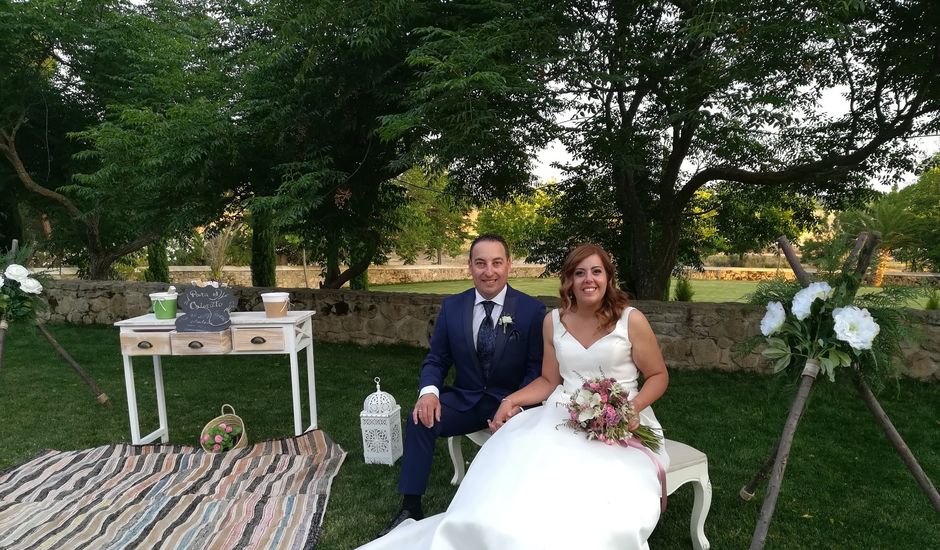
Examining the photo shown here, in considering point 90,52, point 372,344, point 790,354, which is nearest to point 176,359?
point 372,344

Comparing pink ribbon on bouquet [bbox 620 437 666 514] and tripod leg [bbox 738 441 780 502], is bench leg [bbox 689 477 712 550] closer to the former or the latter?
pink ribbon on bouquet [bbox 620 437 666 514]

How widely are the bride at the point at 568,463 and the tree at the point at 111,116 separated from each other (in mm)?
5037

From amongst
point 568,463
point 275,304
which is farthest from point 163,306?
point 568,463

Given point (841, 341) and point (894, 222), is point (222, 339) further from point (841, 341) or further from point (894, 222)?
point (894, 222)

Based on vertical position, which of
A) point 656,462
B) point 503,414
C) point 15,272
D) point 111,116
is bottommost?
point 656,462

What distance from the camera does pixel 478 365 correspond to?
144 inches

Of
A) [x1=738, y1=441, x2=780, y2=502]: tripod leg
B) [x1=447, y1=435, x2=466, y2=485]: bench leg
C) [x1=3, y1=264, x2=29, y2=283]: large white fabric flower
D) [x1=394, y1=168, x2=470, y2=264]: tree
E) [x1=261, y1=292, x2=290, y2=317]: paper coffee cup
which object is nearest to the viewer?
[x1=738, y1=441, x2=780, y2=502]: tripod leg

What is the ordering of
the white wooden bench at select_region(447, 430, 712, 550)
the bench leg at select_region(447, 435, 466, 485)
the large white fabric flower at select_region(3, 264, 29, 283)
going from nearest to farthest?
the white wooden bench at select_region(447, 430, 712, 550)
the bench leg at select_region(447, 435, 466, 485)
the large white fabric flower at select_region(3, 264, 29, 283)

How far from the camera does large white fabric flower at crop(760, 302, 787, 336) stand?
9.15ft

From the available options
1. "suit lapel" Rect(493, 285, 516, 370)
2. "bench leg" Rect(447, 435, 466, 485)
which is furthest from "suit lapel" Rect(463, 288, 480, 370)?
"bench leg" Rect(447, 435, 466, 485)

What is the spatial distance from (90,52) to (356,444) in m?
10.3

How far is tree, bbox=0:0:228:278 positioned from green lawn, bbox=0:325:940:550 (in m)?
2.19

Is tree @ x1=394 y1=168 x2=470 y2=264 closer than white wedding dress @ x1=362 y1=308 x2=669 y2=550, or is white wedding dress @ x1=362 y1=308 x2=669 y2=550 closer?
white wedding dress @ x1=362 y1=308 x2=669 y2=550

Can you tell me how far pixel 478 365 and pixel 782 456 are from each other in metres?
1.71
